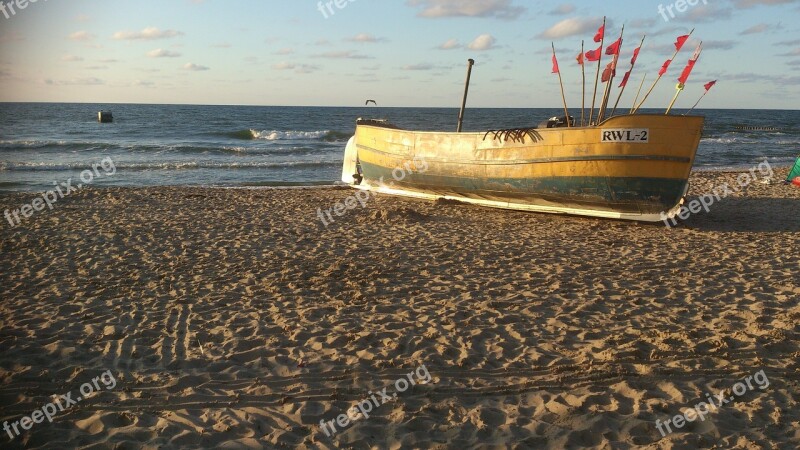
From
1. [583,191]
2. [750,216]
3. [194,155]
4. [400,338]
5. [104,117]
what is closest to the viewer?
[400,338]

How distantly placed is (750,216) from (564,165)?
421 centimetres

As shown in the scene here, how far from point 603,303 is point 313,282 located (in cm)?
345

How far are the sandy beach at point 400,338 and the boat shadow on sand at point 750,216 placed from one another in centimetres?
58

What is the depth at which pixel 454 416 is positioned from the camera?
4535mm

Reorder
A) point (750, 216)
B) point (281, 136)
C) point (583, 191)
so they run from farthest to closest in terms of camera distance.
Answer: point (281, 136), point (750, 216), point (583, 191)

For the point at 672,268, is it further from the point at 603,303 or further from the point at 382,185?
the point at 382,185

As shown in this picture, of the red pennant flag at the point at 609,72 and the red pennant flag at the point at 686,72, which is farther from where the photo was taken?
the red pennant flag at the point at 609,72

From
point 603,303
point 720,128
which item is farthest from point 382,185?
point 720,128

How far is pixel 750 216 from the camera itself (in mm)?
12312

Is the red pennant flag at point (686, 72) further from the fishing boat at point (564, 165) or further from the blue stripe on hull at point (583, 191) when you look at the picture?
the blue stripe on hull at point (583, 191)

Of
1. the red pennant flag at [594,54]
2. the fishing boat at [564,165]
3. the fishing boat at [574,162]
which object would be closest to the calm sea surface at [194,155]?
the fishing boat at [564,165]

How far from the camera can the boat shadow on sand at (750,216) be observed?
11.1 meters

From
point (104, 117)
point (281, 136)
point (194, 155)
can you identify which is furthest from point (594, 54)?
point (104, 117)

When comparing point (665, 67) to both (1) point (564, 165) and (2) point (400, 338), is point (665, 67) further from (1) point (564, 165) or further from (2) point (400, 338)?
(2) point (400, 338)
